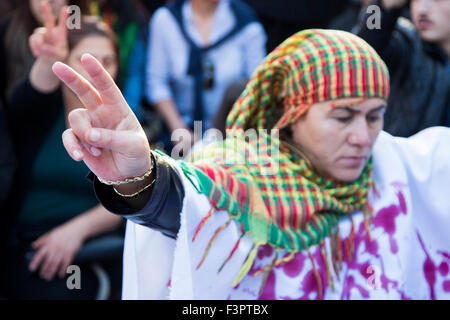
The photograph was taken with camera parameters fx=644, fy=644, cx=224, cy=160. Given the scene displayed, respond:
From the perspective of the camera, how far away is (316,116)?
2.07m

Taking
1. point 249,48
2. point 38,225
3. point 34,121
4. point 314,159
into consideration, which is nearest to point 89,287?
point 38,225

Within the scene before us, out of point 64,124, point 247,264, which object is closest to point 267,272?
A: point 247,264

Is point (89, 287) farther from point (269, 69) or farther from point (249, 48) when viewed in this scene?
point (249, 48)

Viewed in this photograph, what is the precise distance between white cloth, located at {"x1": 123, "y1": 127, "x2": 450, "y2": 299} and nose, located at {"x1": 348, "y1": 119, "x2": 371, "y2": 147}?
22cm

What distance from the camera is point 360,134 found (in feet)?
6.55

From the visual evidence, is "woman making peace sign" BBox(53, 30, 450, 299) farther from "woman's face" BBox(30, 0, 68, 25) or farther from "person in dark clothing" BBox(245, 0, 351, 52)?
"person in dark clothing" BBox(245, 0, 351, 52)

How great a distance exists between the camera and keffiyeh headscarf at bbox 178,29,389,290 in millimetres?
1916

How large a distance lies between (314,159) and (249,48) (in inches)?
55.4

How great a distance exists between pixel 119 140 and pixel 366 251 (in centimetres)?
98

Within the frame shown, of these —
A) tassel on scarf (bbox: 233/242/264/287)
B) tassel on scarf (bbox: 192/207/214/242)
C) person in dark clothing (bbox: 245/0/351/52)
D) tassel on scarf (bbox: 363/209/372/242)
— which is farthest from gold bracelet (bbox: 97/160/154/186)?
person in dark clothing (bbox: 245/0/351/52)

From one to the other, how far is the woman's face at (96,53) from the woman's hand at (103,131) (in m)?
1.30

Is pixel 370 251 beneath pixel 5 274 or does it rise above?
above
